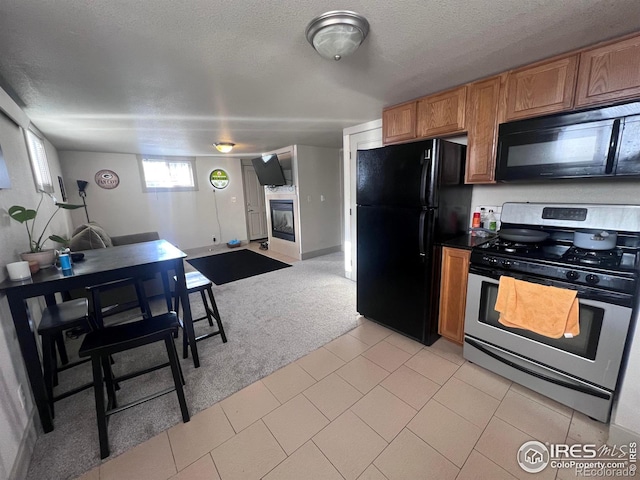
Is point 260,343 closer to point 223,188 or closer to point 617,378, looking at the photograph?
point 617,378

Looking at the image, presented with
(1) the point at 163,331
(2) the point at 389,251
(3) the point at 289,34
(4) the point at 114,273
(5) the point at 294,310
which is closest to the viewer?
(3) the point at 289,34

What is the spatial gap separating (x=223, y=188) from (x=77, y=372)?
15.8 ft

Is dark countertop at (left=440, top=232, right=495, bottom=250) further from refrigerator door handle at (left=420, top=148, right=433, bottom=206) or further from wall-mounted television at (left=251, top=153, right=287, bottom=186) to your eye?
wall-mounted television at (left=251, top=153, right=287, bottom=186)

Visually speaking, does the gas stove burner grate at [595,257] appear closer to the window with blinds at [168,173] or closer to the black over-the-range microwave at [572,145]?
the black over-the-range microwave at [572,145]

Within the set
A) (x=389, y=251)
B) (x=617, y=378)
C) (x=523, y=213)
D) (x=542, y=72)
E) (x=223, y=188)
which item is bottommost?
(x=617, y=378)

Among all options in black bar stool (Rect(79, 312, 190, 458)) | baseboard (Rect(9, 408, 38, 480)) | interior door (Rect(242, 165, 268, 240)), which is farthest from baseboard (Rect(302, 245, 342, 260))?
baseboard (Rect(9, 408, 38, 480))

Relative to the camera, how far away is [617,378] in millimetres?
1440

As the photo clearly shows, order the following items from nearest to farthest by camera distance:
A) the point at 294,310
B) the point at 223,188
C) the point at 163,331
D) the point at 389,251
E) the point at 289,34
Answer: the point at 289,34, the point at 163,331, the point at 389,251, the point at 294,310, the point at 223,188

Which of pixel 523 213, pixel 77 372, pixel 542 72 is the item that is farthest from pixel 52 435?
pixel 542 72

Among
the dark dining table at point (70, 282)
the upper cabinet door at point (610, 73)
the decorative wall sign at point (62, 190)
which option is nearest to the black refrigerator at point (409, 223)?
the upper cabinet door at point (610, 73)

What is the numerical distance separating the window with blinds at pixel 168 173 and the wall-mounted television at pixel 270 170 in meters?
1.60

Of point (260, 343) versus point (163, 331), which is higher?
point (163, 331)

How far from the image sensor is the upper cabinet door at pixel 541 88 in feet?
5.44

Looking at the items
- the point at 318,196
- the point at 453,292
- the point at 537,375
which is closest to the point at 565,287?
the point at 537,375
